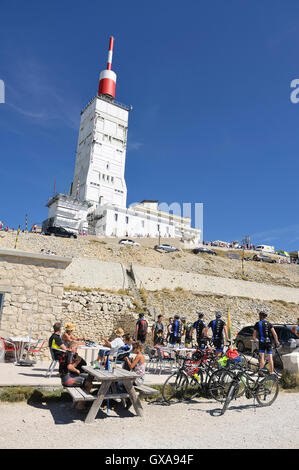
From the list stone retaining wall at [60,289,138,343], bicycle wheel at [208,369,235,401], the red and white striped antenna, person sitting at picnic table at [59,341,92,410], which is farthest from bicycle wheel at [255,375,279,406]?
the red and white striped antenna

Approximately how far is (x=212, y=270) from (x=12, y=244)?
22780mm

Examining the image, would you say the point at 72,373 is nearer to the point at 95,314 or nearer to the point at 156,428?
the point at 156,428

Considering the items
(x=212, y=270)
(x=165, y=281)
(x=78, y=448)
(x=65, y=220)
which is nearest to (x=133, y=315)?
(x=165, y=281)

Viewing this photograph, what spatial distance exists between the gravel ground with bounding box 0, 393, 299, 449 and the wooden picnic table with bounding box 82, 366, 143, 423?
180 millimetres

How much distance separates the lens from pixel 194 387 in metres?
7.14

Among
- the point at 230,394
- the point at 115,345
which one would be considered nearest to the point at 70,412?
the point at 115,345

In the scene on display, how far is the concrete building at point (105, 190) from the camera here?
58.7 metres

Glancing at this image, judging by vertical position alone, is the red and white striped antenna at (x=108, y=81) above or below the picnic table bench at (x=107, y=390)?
above

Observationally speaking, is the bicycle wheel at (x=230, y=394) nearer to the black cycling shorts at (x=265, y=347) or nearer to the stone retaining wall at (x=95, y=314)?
the black cycling shorts at (x=265, y=347)

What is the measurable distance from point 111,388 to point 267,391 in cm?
324

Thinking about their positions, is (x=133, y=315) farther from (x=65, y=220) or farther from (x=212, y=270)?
(x=65, y=220)

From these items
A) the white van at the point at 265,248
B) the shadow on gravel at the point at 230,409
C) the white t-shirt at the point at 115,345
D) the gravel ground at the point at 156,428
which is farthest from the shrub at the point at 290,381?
the white van at the point at 265,248

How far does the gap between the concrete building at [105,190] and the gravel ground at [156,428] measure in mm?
A: 52084
